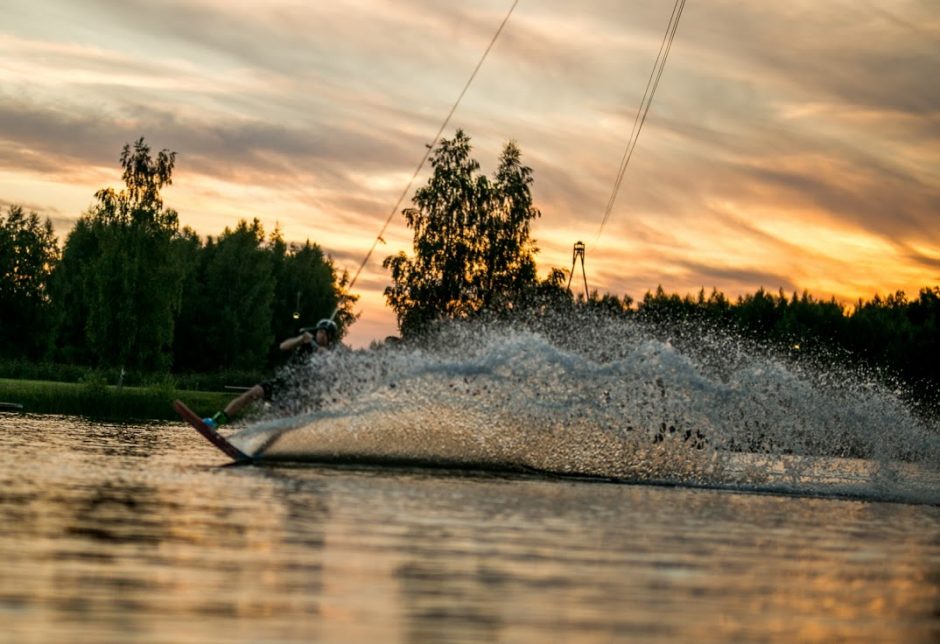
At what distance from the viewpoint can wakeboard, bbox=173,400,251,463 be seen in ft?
54.1

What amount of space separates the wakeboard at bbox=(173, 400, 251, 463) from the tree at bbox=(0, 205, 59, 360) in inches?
4112

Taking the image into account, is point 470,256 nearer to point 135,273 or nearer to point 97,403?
point 135,273

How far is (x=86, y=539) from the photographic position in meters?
8.64

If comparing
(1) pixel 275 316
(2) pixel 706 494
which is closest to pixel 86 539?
(2) pixel 706 494

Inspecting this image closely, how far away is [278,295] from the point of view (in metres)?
125

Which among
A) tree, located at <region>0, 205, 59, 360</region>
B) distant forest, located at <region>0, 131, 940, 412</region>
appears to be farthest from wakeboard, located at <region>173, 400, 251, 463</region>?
tree, located at <region>0, 205, 59, 360</region>

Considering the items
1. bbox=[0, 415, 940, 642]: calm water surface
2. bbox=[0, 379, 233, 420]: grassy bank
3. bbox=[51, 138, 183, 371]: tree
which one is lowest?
bbox=[0, 379, 233, 420]: grassy bank

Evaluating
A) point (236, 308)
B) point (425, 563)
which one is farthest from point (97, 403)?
point (236, 308)

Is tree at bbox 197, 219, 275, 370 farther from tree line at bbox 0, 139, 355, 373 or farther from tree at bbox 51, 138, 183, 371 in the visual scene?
Answer: tree at bbox 51, 138, 183, 371

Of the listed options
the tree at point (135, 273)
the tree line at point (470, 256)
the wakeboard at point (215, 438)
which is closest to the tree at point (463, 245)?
the tree line at point (470, 256)

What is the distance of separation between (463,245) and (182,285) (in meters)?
17.7

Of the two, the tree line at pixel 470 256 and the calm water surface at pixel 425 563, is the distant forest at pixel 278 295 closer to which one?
the tree line at pixel 470 256

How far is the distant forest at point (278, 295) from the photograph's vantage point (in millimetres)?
60531

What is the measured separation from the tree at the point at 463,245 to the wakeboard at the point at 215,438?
45.6m
